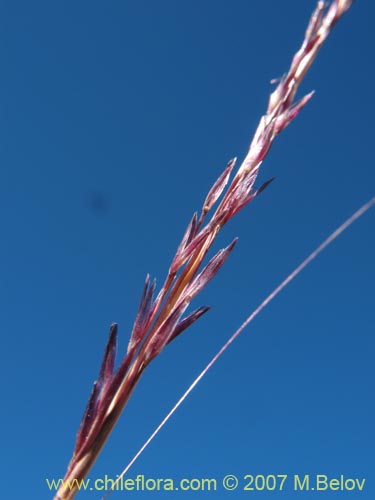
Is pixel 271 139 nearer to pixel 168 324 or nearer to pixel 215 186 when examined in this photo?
pixel 215 186

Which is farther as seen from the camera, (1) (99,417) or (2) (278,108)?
(2) (278,108)

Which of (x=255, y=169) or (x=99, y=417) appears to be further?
(x=255, y=169)

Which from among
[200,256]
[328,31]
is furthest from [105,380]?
[328,31]

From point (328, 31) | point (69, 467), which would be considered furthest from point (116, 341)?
point (328, 31)

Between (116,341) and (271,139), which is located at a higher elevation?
(271,139)

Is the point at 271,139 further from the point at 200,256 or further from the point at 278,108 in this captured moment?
the point at 200,256

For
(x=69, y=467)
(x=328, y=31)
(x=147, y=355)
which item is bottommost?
(x=69, y=467)

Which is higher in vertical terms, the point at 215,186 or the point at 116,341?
the point at 215,186

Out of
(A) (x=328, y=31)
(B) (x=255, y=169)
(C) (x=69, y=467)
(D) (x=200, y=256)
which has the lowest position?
(C) (x=69, y=467)
